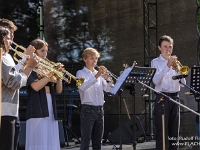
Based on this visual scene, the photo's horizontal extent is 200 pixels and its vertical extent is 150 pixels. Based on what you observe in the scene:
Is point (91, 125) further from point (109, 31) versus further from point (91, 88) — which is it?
point (109, 31)

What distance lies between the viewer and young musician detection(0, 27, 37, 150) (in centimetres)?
420

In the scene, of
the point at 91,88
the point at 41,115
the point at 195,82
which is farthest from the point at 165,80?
the point at 41,115

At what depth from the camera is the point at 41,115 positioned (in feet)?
18.2

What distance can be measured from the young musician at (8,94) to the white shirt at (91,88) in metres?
1.99

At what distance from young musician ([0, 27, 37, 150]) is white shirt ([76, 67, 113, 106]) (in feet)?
6.53

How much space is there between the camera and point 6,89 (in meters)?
4.35

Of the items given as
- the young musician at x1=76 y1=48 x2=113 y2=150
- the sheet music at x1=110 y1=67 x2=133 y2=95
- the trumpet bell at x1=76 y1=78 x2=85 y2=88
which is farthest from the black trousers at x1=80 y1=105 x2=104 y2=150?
the sheet music at x1=110 y1=67 x2=133 y2=95

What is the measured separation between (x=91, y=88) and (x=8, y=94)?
7.57 feet

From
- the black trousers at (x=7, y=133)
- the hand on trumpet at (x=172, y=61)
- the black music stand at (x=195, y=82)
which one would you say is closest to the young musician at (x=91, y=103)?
the hand on trumpet at (x=172, y=61)

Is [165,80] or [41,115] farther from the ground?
[165,80]

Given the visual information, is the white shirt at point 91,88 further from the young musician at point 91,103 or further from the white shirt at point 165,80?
the white shirt at point 165,80

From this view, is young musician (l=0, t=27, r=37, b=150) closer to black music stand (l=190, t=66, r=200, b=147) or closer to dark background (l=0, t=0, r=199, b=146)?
black music stand (l=190, t=66, r=200, b=147)

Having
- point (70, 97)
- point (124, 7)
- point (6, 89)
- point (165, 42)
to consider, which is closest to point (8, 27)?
point (6, 89)

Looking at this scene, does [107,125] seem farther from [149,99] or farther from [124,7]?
[124,7]
